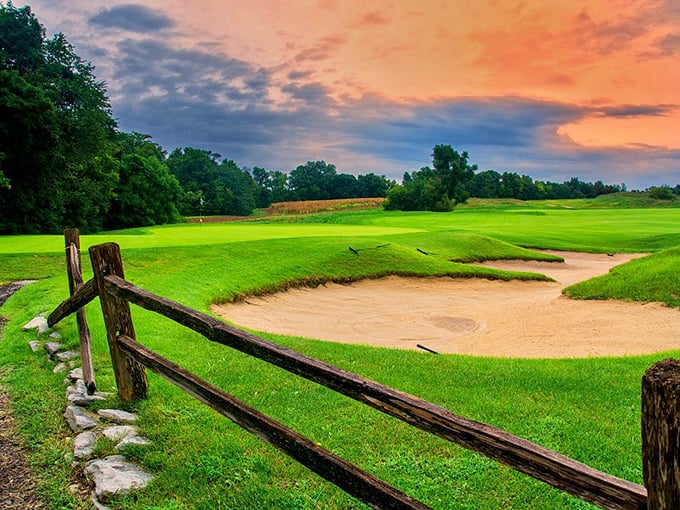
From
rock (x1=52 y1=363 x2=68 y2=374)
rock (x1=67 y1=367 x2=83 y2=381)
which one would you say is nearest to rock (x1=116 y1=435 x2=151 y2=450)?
rock (x1=67 y1=367 x2=83 y2=381)

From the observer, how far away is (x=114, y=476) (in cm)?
389

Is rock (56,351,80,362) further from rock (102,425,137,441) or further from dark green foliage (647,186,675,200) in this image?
dark green foliage (647,186,675,200)

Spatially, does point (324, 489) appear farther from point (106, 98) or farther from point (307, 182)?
point (307, 182)

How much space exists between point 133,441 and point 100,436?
422 mm

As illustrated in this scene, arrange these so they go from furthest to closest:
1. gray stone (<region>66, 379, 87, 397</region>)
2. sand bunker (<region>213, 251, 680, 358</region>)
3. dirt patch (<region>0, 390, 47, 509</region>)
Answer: sand bunker (<region>213, 251, 680, 358</region>), gray stone (<region>66, 379, 87, 397</region>), dirt patch (<region>0, 390, 47, 509</region>)

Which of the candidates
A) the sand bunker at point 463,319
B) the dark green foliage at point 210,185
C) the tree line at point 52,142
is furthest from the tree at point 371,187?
the sand bunker at point 463,319

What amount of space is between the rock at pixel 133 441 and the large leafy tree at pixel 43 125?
31.6 meters

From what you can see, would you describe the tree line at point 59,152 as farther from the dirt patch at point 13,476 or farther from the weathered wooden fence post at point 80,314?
the dirt patch at point 13,476

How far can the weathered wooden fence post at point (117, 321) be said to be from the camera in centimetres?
505

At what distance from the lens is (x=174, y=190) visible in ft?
195

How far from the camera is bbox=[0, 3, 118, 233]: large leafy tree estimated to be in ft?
100

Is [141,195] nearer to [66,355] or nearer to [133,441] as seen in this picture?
[66,355]

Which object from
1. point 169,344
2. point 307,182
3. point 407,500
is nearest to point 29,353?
point 169,344

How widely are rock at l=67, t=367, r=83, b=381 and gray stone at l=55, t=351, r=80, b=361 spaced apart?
526 millimetres
